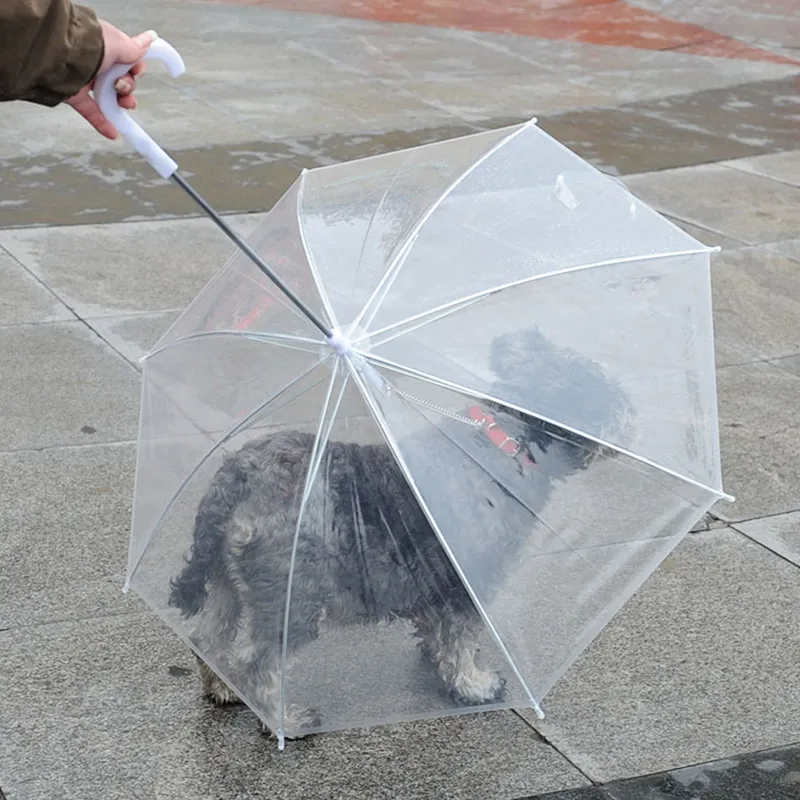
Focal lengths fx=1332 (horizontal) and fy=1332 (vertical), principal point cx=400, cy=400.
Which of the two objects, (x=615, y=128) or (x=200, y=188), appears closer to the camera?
(x=200, y=188)

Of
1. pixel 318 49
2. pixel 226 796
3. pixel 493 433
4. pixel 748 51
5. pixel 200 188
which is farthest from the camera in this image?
pixel 748 51

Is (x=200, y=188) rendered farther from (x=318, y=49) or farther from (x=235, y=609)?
(x=235, y=609)

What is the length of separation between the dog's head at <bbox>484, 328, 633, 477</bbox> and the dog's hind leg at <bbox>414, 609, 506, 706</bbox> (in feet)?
1.35

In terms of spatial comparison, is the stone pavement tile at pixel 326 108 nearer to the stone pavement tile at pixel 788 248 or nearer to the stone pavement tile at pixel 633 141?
the stone pavement tile at pixel 633 141

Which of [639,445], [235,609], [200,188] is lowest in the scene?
[200,188]

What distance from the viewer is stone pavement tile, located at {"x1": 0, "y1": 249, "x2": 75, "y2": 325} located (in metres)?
6.23

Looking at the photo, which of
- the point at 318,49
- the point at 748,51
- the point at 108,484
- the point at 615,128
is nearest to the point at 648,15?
the point at 748,51

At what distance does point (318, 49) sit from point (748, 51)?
13.5 ft

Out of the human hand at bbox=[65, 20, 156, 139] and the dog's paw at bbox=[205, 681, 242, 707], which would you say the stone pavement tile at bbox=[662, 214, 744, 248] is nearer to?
the dog's paw at bbox=[205, 681, 242, 707]

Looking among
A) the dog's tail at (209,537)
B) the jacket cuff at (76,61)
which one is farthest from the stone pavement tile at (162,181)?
the jacket cuff at (76,61)

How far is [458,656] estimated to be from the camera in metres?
3.08

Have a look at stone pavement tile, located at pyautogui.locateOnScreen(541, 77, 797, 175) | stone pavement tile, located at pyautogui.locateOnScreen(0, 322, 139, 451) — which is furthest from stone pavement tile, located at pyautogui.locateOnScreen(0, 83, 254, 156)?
stone pavement tile, located at pyautogui.locateOnScreen(0, 322, 139, 451)

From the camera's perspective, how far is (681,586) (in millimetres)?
4328

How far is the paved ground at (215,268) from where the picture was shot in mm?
3484
